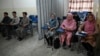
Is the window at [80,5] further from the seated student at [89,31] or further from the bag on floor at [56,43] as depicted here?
the seated student at [89,31]

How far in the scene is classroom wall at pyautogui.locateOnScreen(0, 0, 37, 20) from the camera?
6430mm

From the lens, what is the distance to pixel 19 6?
6.55 m

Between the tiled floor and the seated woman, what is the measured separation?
0.85 ft

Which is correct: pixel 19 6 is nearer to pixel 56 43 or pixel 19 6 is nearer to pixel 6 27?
pixel 6 27

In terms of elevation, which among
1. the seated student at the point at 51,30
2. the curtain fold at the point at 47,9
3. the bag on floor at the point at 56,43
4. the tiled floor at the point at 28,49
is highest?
the curtain fold at the point at 47,9

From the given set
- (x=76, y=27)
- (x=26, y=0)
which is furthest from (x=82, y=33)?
Result: (x=26, y=0)

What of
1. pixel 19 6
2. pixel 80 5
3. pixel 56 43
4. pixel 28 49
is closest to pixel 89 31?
pixel 56 43

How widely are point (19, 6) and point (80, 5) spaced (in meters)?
2.51

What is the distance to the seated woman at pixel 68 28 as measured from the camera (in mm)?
4020

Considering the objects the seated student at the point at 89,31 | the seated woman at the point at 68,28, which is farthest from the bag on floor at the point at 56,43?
the seated student at the point at 89,31

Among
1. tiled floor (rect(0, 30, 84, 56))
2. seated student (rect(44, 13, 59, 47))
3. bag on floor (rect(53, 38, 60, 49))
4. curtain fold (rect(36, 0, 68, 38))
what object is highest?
curtain fold (rect(36, 0, 68, 38))

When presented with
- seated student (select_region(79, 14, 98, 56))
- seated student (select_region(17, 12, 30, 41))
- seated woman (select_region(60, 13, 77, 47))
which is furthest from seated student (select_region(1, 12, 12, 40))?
seated student (select_region(79, 14, 98, 56))

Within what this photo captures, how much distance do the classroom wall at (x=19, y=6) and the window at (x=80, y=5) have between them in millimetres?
1564

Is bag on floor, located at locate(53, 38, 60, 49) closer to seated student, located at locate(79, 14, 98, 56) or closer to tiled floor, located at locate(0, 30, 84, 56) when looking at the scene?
tiled floor, located at locate(0, 30, 84, 56)
